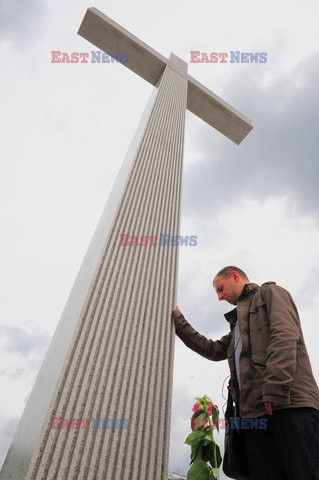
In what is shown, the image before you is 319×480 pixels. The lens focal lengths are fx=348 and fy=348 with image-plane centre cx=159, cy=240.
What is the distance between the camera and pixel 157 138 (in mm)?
3904

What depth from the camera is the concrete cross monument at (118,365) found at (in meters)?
1.71

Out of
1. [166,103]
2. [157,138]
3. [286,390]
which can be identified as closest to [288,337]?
[286,390]

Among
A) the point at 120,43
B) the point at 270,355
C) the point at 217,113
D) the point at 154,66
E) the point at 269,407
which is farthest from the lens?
the point at 217,113

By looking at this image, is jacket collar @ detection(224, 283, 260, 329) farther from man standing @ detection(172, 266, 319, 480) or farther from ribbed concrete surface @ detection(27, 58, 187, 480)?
ribbed concrete surface @ detection(27, 58, 187, 480)

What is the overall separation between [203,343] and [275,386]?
117 cm

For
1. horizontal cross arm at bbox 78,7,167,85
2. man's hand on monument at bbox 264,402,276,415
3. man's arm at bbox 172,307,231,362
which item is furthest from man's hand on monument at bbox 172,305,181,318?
horizontal cross arm at bbox 78,7,167,85

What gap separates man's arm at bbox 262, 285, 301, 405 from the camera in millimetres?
1656

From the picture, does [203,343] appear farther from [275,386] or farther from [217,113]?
[217,113]

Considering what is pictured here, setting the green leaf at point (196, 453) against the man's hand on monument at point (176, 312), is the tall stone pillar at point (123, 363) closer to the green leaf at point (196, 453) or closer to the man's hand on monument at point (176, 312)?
the man's hand on monument at point (176, 312)

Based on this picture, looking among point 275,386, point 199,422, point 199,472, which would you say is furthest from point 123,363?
point 275,386

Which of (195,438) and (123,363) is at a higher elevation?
(123,363)

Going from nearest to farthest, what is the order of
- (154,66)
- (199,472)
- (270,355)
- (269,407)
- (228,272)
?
(269,407)
(270,355)
(199,472)
(228,272)
(154,66)

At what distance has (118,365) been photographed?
207 cm

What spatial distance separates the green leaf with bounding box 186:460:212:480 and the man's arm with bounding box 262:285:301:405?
743 millimetres
